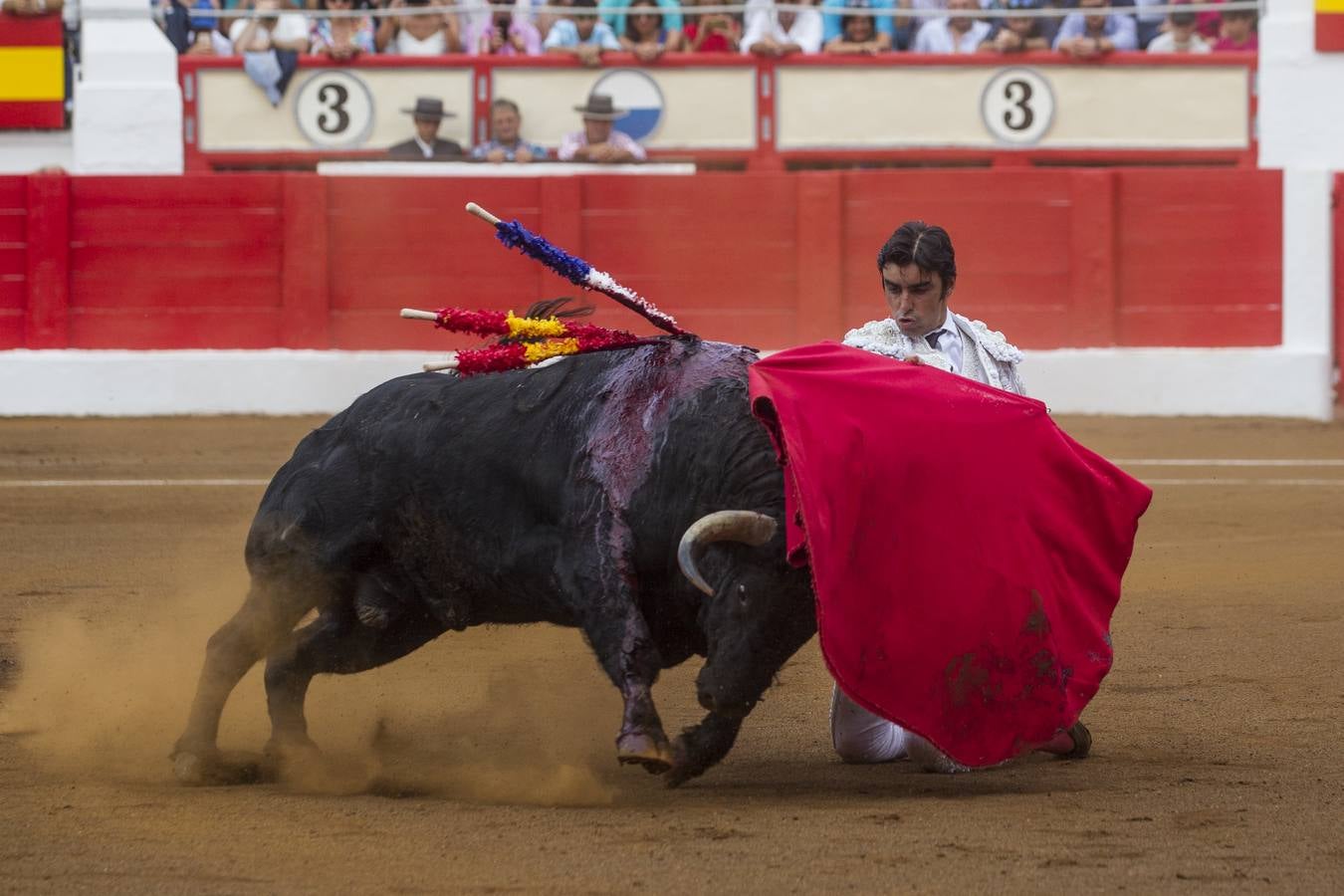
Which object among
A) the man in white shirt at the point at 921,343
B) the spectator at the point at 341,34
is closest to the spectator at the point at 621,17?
the spectator at the point at 341,34

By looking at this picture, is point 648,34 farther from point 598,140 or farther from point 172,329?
point 172,329

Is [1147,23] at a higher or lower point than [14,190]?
higher

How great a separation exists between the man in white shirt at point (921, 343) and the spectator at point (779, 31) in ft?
25.8

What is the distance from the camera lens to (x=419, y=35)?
11609 mm

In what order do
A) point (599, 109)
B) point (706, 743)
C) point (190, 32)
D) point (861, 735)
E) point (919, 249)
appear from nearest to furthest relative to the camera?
point (706, 743), point (919, 249), point (861, 735), point (599, 109), point (190, 32)

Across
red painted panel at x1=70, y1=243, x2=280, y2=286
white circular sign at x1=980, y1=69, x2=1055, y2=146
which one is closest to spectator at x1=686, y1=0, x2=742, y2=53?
white circular sign at x1=980, y1=69, x2=1055, y2=146

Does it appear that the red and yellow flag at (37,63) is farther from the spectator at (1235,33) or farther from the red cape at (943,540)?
the red cape at (943,540)

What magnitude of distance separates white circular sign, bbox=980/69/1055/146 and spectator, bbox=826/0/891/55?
2.20ft

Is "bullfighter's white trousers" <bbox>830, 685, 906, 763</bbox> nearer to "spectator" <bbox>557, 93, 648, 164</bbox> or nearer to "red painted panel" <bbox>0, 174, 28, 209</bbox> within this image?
"spectator" <bbox>557, 93, 648, 164</bbox>

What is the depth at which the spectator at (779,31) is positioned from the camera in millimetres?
11453

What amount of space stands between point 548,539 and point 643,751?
50 cm

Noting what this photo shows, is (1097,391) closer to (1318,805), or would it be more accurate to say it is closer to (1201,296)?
(1201,296)

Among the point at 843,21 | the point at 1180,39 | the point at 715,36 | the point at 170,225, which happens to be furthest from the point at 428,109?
the point at 1180,39

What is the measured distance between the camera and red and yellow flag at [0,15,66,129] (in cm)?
1181
